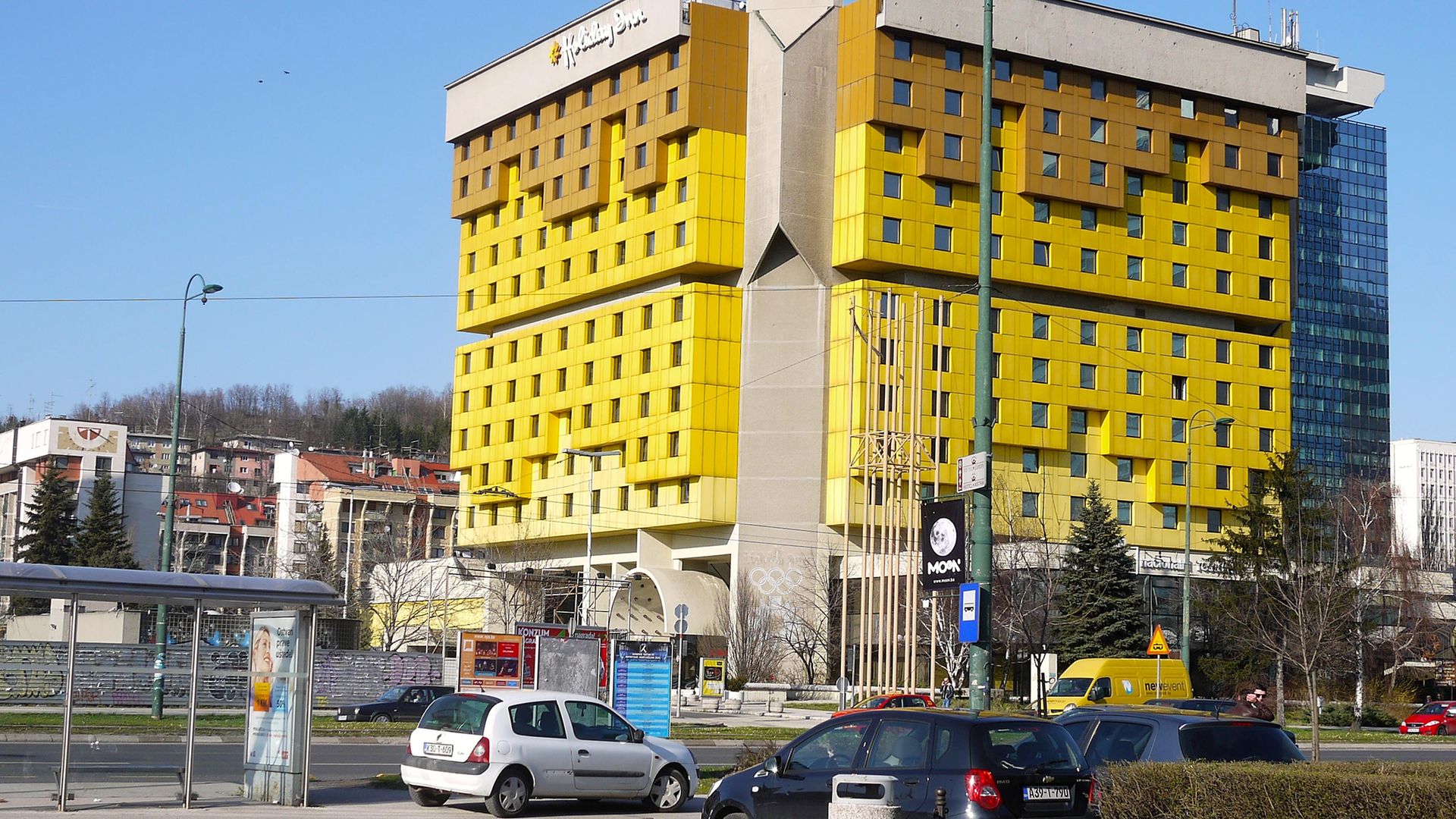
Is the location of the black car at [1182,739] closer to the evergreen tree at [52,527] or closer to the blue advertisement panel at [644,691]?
the blue advertisement panel at [644,691]

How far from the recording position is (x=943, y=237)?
78188 millimetres

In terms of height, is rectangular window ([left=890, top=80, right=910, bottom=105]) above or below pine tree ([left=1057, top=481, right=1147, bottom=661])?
above

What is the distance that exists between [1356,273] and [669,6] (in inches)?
3967

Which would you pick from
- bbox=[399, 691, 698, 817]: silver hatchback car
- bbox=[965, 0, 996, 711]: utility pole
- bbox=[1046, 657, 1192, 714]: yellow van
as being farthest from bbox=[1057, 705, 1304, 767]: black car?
bbox=[1046, 657, 1192, 714]: yellow van

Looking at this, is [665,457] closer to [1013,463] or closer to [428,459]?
[1013,463]

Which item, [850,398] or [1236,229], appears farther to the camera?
[1236,229]

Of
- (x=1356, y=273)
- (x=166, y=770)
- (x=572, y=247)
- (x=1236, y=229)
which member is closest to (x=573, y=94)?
(x=572, y=247)

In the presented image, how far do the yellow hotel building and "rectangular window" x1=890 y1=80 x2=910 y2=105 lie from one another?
0.29 ft

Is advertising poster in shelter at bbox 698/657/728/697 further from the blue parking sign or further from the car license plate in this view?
the car license plate

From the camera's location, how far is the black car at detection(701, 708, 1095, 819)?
13672mm

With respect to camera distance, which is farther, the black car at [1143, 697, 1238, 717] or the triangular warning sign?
the triangular warning sign

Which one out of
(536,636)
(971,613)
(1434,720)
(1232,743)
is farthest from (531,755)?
(1434,720)

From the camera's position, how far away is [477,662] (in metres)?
34.4

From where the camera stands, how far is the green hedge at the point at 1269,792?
12562mm
